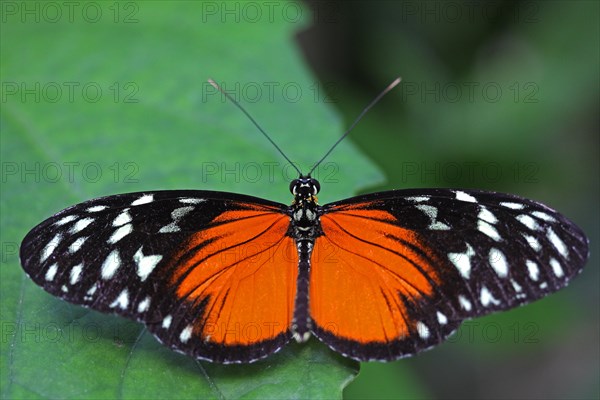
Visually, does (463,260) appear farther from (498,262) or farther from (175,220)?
(175,220)

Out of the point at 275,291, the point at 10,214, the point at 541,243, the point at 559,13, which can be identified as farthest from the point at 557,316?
the point at 10,214

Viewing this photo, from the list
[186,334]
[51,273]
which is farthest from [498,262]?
[51,273]

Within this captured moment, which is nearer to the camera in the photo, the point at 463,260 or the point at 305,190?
the point at 463,260

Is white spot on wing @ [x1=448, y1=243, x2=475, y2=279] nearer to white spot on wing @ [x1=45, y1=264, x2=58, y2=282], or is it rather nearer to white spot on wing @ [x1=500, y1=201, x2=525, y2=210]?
white spot on wing @ [x1=500, y1=201, x2=525, y2=210]

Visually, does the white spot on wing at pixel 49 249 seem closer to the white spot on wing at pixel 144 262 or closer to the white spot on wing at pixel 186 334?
the white spot on wing at pixel 144 262

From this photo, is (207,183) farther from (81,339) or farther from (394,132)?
(394,132)

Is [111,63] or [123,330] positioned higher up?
[111,63]
